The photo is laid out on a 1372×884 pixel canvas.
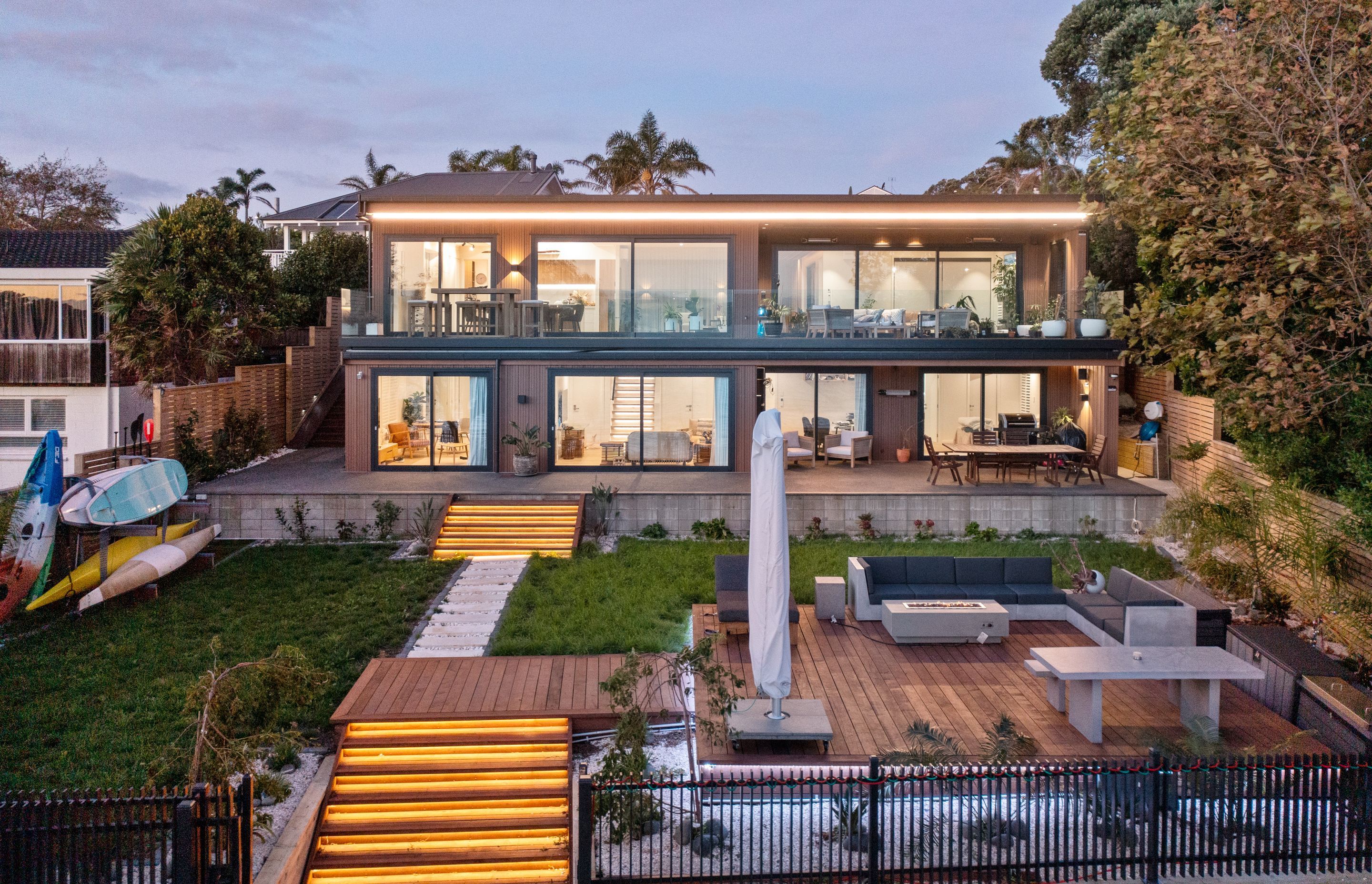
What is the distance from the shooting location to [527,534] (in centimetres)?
1502

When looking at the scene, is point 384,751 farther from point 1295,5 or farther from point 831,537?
point 1295,5

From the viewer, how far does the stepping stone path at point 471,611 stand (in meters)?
10.3

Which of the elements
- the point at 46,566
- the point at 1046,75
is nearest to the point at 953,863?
the point at 46,566

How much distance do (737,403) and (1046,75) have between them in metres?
16.5

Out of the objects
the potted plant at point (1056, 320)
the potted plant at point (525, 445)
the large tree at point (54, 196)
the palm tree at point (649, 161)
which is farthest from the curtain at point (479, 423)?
the large tree at point (54, 196)

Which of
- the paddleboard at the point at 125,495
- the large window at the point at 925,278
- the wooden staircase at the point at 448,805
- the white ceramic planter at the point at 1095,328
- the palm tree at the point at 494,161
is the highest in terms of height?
the palm tree at the point at 494,161

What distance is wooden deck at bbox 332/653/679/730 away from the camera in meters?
8.16

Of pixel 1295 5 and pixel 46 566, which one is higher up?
pixel 1295 5

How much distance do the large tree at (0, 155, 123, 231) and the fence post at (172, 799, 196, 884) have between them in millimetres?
36263

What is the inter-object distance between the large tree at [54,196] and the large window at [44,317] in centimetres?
1536

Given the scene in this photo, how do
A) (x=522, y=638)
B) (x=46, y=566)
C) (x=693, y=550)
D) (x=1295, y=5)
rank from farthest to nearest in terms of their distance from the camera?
(x=693, y=550) → (x=46, y=566) → (x=522, y=638) → (x=1295, y=5)

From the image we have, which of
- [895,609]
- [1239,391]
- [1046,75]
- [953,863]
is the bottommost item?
[953,863]

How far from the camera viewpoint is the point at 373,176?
4431cm

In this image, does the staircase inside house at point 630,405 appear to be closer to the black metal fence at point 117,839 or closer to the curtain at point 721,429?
the curtain at point 721,429
